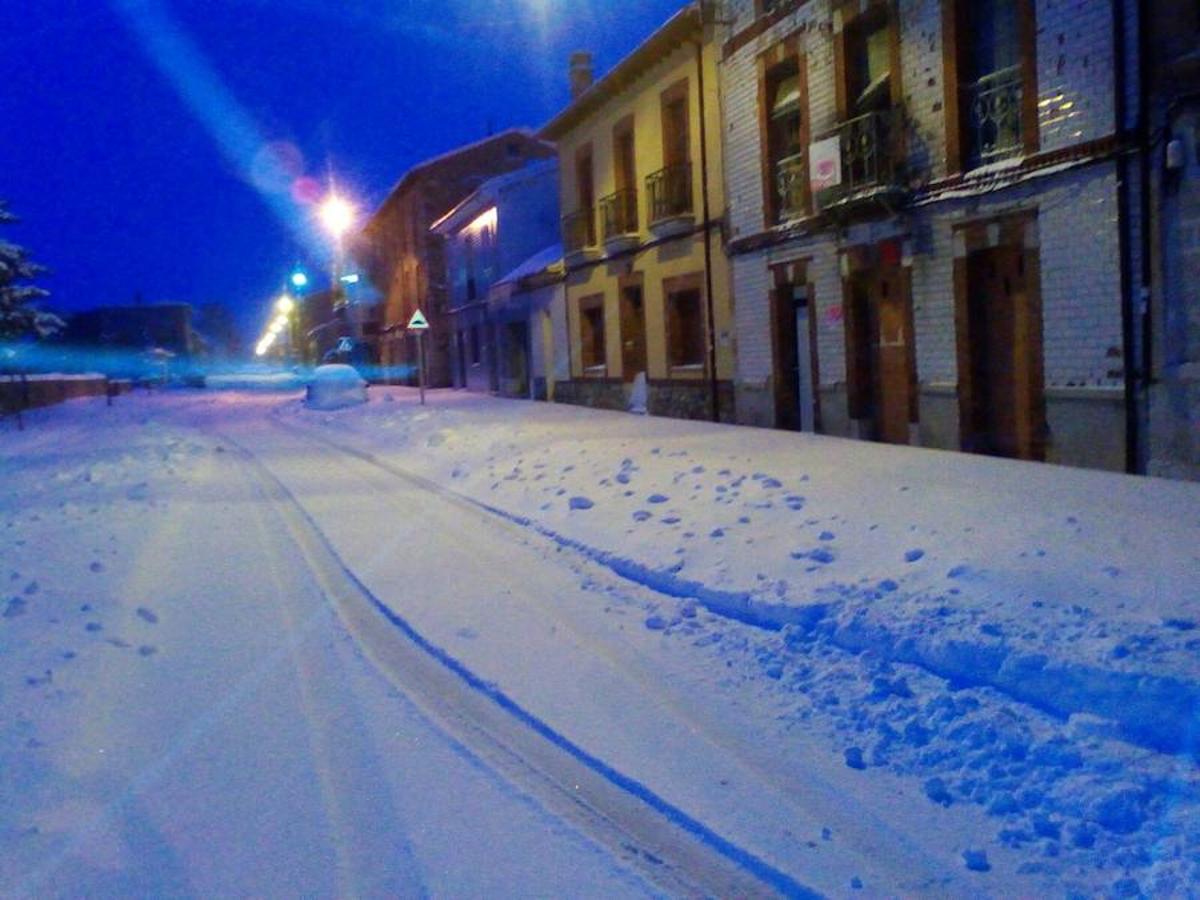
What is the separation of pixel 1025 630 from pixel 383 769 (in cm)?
316

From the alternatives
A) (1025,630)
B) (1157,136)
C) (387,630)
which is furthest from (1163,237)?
(387,630)

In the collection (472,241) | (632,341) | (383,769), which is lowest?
(383,769)

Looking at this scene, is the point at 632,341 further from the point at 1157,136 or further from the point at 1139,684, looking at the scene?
the point at 1139,684

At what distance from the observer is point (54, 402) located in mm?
→ 45969

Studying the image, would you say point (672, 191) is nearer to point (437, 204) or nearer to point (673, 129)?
point (673, 129)

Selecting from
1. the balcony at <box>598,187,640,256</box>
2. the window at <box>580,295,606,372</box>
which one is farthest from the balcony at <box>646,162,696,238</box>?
the window at <box>580,295,606,372</box>

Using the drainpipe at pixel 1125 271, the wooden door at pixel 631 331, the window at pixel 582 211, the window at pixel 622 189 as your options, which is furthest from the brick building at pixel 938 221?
the window at pixel 582 211

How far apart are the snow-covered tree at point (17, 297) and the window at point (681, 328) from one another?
24324 millimetres

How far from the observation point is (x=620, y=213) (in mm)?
22984

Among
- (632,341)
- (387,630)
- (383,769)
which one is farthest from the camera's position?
(632,341)

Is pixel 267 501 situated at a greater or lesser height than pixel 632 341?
lesser

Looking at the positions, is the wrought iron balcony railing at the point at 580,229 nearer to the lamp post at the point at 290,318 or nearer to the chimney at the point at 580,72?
the chimney at the point at 580,72

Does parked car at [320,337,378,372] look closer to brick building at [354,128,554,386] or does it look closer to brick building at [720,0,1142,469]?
brick building at [354,128,554,386]

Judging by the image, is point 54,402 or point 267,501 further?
point 54,402
